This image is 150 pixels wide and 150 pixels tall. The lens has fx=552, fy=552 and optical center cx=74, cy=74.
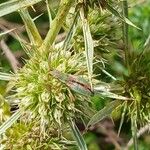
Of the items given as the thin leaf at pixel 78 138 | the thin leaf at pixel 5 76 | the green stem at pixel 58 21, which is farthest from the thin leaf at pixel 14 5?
the thin leaf at pixel 78 138

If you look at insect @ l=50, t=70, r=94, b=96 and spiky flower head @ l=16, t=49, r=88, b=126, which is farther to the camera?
spiky flower head @ l=16, t=49, r=88, b=126

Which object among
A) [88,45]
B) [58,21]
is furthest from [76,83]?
[58,21]

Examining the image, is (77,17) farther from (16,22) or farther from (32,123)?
(16,22)

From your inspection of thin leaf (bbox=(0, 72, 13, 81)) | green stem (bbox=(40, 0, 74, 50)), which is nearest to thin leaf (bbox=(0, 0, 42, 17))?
green stem (bbox=(40, 0, 74, 50))

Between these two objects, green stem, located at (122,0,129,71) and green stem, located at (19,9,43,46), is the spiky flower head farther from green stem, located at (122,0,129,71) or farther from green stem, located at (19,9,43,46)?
green stem, located at (122,0,129,71)

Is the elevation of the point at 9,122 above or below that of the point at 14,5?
below

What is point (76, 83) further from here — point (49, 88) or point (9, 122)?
point (9, 122)

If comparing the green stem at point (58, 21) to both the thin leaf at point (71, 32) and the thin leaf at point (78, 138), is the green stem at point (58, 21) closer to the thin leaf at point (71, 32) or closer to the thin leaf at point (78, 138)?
the thin leaf at point (71, 32)

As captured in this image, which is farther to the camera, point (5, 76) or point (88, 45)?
point (5, 76)
